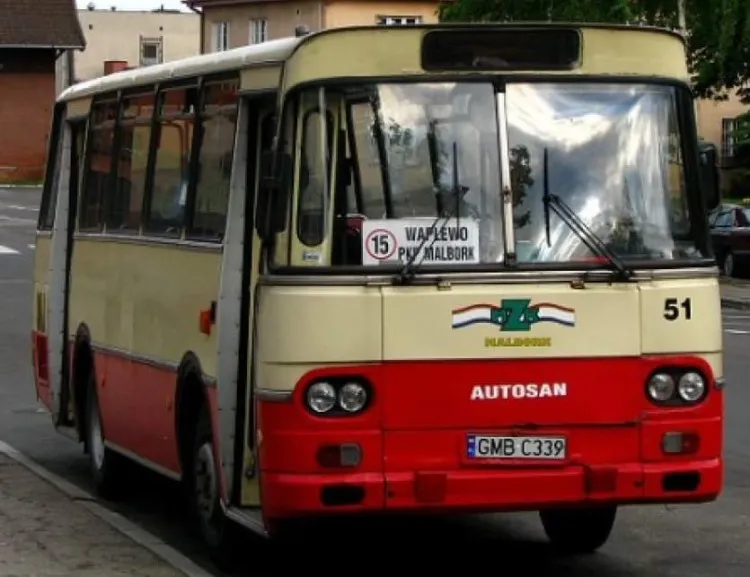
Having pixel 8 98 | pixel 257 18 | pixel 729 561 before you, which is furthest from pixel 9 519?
pixel 8 98

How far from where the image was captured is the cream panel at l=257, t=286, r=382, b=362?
9.24m

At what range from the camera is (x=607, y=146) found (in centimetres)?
973

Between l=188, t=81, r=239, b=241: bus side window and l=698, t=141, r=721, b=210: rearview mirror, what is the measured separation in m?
2.33

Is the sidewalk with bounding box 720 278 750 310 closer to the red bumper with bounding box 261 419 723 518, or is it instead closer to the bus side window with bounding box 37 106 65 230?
the bus side window with bounding box 37 106 65 230

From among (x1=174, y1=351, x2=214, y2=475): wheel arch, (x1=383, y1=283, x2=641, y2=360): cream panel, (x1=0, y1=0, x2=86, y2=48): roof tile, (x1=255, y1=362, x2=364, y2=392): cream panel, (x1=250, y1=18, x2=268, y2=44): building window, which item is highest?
(x1=0, y1=0, x2=86, y2=48): roof tile

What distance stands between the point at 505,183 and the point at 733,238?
31.9 meters

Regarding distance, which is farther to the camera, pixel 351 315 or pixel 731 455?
pixel 731 455

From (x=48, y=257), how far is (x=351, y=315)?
605 centimetres

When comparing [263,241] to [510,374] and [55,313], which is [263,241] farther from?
[55,313]

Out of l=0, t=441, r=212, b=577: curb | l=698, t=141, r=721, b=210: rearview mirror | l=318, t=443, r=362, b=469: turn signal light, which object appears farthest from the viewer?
l=0, t=441, r=212, b=577: curb

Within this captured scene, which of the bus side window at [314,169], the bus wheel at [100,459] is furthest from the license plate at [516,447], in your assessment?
the bus wheel at [100,459]

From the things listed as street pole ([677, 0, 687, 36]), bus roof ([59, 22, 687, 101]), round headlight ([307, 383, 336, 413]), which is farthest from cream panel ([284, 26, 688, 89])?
street pole ([677, 0, 687, 36])

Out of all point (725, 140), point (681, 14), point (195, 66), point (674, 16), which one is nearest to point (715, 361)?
point (195, 66)

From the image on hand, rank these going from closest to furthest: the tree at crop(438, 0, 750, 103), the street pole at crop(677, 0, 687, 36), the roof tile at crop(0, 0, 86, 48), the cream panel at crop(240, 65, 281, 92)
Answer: the cream panel at crop(240, 65, 281, 92)
the tree at crop(438, 0, 750, 103)
the street pole at crop(677, 0, 687, 36)
the roof tile at crop(0, 0, 86, 48)
